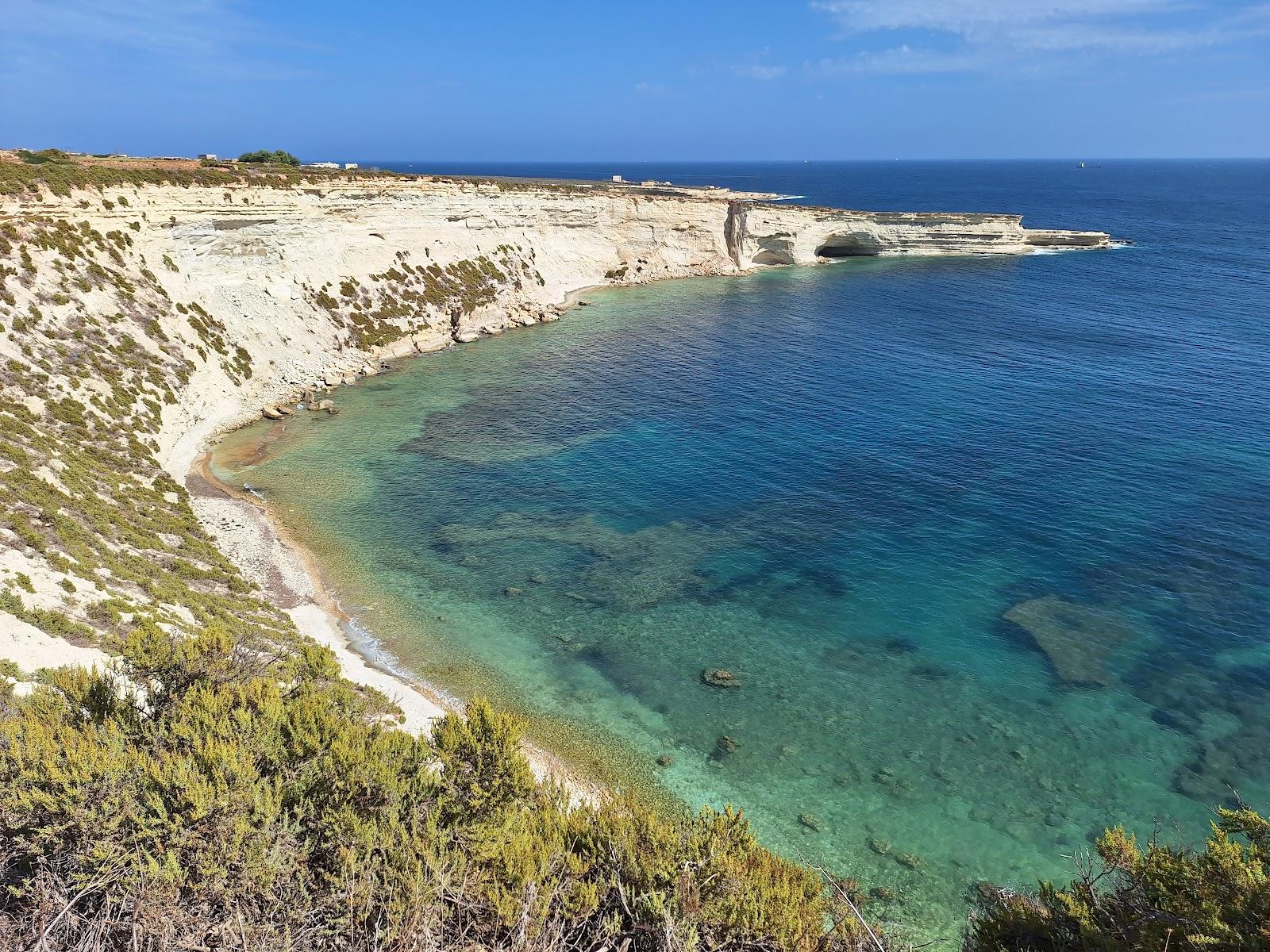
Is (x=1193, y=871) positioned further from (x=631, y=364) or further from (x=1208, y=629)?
(x=631, y=364)

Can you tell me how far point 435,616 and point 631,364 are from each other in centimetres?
3602

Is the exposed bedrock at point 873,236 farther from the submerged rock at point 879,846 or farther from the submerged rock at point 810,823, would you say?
the submerged rock at point 879,846

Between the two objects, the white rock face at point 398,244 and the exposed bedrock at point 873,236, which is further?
the exposed bedrock at point 873,236

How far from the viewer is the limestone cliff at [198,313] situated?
23406 millimetres

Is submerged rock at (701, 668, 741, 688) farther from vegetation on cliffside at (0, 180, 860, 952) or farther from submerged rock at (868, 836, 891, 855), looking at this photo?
submerged rock at (868, 836, 891, 855)

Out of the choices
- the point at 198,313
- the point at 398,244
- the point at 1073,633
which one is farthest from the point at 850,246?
the point at 1073,633

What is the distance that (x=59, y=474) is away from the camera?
26766 mm

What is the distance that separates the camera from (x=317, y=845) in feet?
38.1

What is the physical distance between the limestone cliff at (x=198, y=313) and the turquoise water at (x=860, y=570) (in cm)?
519

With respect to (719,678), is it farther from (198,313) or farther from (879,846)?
(198,313)

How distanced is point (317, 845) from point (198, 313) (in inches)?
1821

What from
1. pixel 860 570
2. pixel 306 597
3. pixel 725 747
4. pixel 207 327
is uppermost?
pixel 207 327

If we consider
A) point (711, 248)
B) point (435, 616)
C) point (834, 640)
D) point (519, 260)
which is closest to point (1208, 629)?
point (834, 640)

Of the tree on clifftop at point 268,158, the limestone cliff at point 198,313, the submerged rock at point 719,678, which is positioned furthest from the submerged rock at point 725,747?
the tree on clifftop at point 268,158
